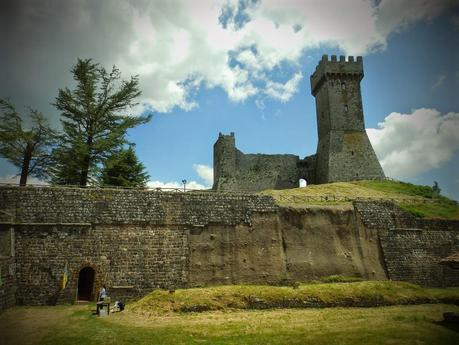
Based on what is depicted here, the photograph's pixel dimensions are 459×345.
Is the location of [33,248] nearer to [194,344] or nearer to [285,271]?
[194,344]

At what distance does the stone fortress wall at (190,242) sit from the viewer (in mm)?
17750

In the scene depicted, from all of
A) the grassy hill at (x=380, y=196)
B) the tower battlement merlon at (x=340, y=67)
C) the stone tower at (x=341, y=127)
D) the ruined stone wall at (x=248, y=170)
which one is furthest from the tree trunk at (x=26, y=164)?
the tower battlement merlon at (x=340, y=67)

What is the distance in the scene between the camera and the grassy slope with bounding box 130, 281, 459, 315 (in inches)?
631

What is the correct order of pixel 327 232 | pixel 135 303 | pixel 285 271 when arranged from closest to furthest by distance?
pixel 135 303 < pixel 285 271 < pixel 327 232

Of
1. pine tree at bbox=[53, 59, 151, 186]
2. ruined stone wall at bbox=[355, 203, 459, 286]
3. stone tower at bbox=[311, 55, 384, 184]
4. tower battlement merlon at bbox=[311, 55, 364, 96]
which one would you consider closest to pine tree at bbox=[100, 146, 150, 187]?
pine tree at bbox=[53, 59, 151, 186]

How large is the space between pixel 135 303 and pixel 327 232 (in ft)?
39.3

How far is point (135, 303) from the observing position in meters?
17.2

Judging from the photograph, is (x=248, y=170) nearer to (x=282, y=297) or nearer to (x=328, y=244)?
(x=328, y=244)

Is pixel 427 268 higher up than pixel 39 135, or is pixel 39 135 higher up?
pixel 39 135

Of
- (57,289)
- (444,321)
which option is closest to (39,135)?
(57,289)

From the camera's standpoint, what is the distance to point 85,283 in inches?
778

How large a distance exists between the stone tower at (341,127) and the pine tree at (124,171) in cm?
2061

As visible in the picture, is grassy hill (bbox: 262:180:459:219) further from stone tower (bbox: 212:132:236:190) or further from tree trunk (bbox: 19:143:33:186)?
tree trunk (bbox: 19:143:33:186)

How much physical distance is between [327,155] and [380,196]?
1031 cm
